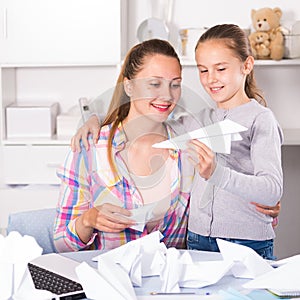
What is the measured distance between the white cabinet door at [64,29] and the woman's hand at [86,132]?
111cm

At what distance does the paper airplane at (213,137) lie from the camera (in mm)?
1592

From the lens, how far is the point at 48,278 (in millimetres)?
1439

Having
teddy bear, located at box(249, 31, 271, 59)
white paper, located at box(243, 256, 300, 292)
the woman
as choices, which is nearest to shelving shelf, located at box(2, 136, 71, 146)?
teddy bear, located at box(249, 31, 271, 59)

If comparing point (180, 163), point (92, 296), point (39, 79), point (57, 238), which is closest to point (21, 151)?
point (39, 79)

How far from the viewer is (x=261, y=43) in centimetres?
289

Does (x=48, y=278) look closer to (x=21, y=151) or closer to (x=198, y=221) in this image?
(x=198, y=221)

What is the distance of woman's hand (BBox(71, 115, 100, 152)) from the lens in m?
1.77

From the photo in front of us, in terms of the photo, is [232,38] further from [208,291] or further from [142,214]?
[208,291]

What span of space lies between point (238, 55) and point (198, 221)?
1.65ft

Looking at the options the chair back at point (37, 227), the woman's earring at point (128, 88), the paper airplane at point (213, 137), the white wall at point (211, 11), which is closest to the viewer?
the paper airplane at point (213, 137)

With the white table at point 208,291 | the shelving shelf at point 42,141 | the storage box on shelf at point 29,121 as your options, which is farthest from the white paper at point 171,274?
the storage box on shelf at point 29,121

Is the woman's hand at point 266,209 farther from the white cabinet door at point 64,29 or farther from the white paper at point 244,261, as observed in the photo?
the white cabinet door at point 64,29

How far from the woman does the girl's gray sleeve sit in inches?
3.9

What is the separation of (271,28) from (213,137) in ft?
4.57
